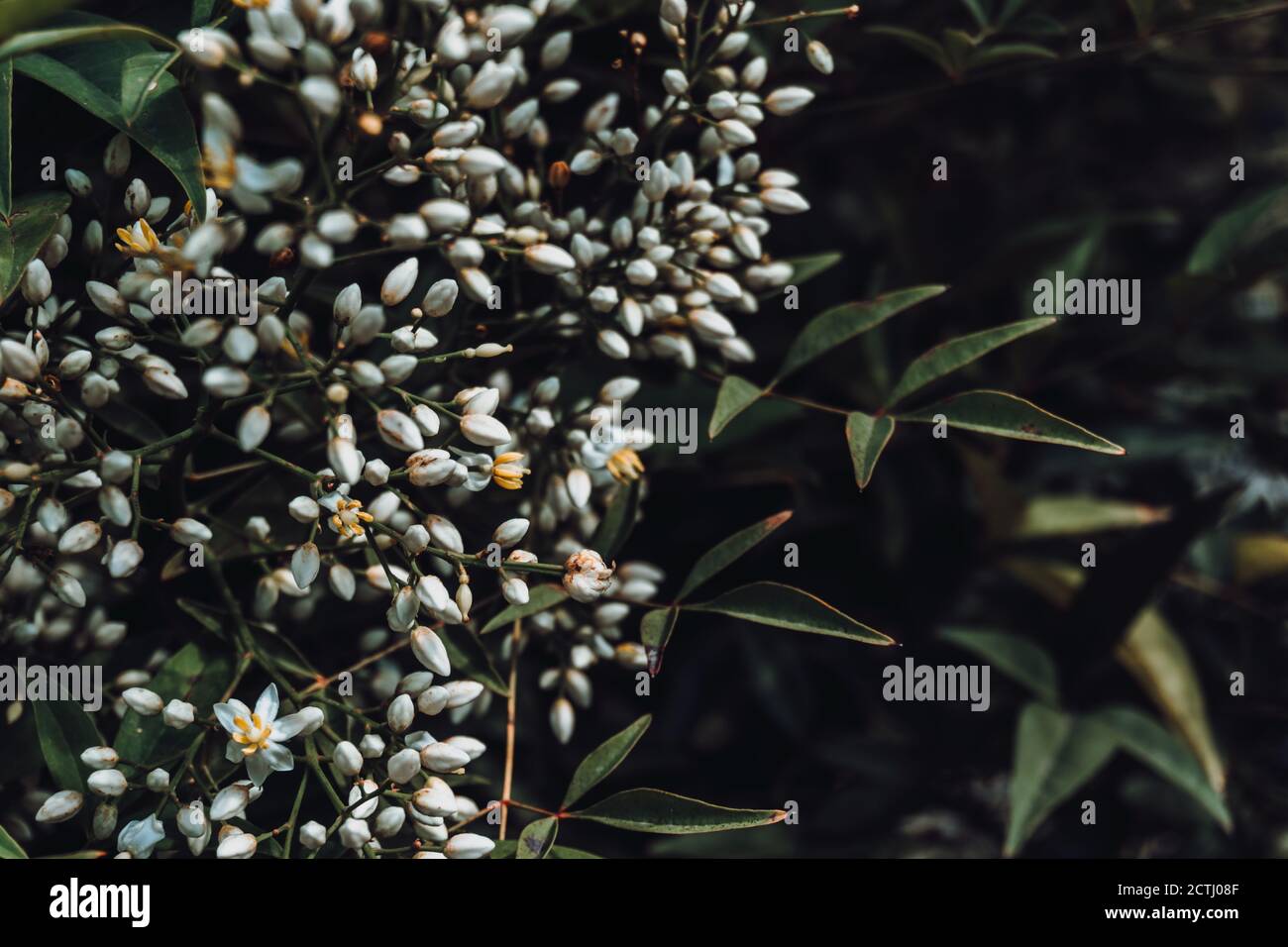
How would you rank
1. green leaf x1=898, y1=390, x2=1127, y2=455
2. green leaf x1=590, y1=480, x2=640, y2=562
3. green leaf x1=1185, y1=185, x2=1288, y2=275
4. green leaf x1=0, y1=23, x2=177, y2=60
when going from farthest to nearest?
green leaf x1=1185, y1=185, x2=1288, y2=275 < green leaf x1=590, y1=480, x2=640, y2=562 < green leaf x1=898, y1=390, x2=1127, y2=455 < green leaf x1=0, y1=23, x2=177, y2=60

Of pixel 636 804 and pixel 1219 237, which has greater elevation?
pixel 1219 237

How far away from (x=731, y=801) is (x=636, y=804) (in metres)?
0.48

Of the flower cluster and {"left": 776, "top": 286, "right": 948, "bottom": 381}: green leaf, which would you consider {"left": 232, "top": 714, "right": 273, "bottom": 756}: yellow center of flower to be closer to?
the flower cluster

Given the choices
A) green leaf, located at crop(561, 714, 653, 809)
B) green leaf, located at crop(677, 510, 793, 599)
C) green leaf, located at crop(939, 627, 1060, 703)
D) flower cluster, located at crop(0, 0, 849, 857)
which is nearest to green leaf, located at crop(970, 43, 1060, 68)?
flower cluster, located at crop(0, 0, 849, 857)

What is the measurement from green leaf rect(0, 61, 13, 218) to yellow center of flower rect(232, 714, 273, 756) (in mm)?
438

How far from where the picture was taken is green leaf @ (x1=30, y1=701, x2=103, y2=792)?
34.3 inches

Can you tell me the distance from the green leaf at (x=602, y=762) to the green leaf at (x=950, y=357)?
0.40 m

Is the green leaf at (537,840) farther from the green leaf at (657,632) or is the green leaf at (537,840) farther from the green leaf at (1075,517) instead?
the green leaf at (1075,517)

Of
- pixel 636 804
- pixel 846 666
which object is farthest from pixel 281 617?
pixel 846 666

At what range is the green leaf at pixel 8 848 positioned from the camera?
32.4 inches

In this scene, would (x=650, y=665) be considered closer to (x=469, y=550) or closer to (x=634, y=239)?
(x=469, y=550)

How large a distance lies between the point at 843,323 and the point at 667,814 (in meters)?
0.51

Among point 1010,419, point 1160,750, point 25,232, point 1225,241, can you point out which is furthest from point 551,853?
point 1225,241
